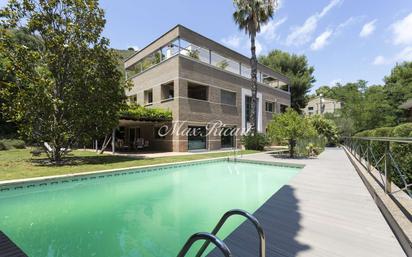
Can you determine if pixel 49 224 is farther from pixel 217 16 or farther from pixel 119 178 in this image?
pixel 217 16

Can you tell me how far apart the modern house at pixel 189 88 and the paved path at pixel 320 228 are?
560 inches

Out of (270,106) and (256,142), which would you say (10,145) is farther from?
(270,106)

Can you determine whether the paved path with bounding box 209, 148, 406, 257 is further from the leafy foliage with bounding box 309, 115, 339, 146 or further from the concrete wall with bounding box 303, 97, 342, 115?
the concrete wall with bounding box 303, 97, 342, 115

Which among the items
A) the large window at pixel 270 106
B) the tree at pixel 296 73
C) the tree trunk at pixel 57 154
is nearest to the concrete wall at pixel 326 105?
the tree at pixel 296 73

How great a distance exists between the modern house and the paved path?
46.7 ft

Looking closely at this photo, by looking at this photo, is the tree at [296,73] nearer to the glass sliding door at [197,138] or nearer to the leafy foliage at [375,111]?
the leafy foliage at [375,111]

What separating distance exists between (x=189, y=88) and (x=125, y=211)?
17230mm

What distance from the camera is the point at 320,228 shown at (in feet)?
12.2

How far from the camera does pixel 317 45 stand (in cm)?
2730

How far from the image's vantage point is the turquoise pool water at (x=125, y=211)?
433 centimetres

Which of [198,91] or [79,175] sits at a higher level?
[198,91]

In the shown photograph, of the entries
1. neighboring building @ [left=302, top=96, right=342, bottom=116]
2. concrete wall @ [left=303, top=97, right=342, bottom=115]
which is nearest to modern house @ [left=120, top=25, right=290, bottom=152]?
neighboring building @ [left=302, top=96, right=342, bottom=116]

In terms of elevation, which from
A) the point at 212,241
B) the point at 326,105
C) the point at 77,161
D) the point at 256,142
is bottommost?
the point at 77,161

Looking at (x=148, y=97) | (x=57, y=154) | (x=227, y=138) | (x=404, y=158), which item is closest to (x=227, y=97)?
(x=227, y=138)
